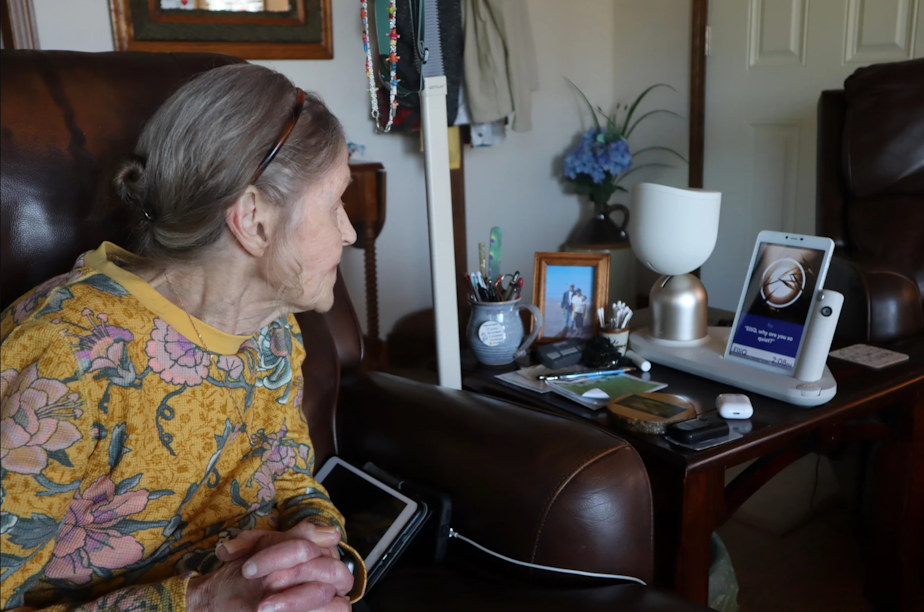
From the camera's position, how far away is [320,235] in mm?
921

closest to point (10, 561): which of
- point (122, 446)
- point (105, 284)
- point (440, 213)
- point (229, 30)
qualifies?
point (122, 446)

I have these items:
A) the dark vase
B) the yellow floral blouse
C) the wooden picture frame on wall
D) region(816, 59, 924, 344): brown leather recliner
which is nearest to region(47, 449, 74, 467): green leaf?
the yellow floral blouse

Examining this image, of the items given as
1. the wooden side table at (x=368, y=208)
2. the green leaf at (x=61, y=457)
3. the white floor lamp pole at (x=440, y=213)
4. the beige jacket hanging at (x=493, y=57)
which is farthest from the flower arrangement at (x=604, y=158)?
the green leaf at (x=61, y=457)

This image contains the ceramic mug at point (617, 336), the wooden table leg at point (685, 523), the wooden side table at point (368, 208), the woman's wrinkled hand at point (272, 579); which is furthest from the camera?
the wooden side table at point (368, 208)

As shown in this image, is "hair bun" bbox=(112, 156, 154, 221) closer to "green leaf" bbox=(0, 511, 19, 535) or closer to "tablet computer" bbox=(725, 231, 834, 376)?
"green leaf" bbox=(0, 511, 19, 535)

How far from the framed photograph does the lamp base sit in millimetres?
151

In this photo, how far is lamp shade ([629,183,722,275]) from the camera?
1.33 m

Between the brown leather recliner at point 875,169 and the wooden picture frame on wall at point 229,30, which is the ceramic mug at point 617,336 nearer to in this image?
the brown leather recliner at point 875,169

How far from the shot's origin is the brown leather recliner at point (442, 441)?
0.90m

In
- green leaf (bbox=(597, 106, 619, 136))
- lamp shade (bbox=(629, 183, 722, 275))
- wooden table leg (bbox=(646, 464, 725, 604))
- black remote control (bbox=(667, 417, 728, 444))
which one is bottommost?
wooden table leg (bbox=(646, 464, 725, 604))

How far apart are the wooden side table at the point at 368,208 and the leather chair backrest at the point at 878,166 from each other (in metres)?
1.31

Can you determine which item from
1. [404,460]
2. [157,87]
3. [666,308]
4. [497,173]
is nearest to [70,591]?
[404,460]

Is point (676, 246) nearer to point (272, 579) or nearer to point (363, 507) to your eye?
point (363, 507)

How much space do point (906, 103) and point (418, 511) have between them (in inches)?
61.8
